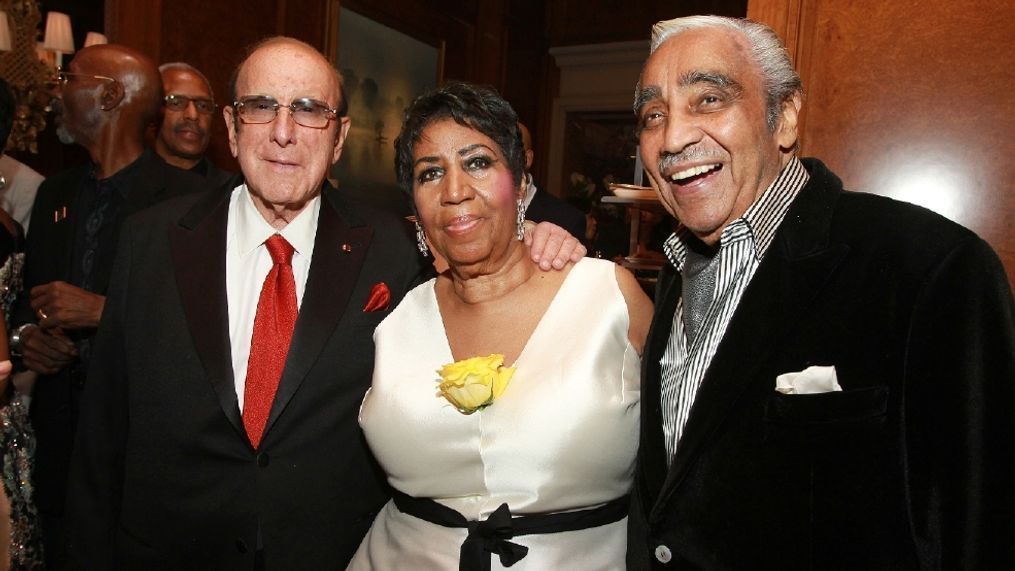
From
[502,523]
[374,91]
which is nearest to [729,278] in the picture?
[502,523]

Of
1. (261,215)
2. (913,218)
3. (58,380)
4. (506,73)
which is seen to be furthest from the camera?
(506,73)

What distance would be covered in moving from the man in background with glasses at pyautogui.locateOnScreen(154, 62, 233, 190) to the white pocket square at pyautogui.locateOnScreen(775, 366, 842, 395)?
327 cm

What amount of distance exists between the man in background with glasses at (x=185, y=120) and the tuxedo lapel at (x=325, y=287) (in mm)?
1956

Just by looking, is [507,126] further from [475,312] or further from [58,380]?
[58,380]

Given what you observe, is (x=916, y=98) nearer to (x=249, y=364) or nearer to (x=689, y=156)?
(x=689, y=156)

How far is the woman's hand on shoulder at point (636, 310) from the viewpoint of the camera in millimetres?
1900

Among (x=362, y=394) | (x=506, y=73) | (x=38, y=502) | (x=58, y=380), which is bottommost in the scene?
(x=38, y=502)

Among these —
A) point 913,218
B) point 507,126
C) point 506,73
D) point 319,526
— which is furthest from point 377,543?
point 506,73

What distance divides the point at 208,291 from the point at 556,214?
2.06 metres

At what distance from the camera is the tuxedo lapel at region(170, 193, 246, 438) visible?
6.14 feet

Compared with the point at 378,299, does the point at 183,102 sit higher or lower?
higher

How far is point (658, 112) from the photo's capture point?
1.58 meters

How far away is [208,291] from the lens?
6.40 feet

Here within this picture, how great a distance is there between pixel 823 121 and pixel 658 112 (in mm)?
912
